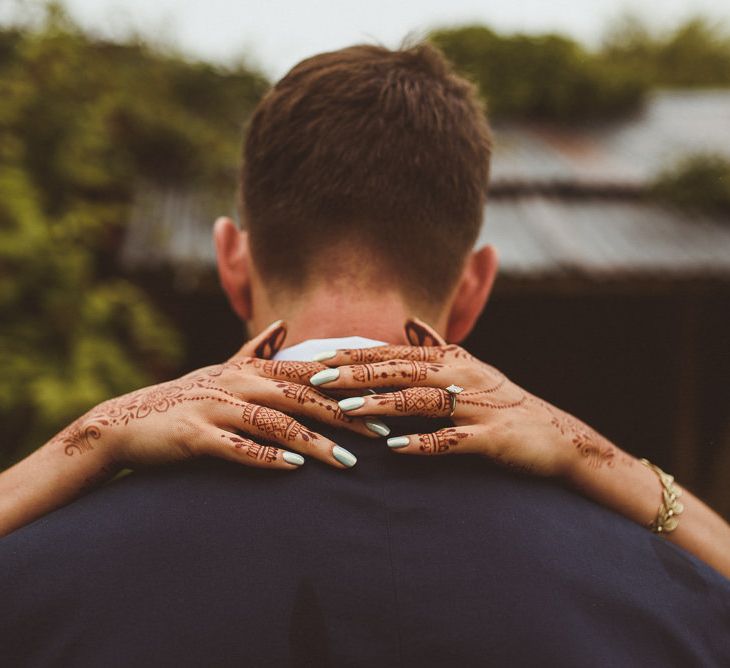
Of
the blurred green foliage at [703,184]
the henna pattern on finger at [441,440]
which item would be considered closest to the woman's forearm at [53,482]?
the henna pattern on finger at [441,440]

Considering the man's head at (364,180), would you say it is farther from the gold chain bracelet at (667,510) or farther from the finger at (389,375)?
the gold chain bracelet at (667,510)

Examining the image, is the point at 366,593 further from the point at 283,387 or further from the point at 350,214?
the point at 350,214

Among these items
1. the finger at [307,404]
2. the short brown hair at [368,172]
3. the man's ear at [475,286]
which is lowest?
the finger at [307,404]

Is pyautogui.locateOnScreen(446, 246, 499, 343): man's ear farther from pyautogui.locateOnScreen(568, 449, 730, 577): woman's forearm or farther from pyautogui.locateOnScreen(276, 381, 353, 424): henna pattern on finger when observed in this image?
pyautogui.locateOnScreen(276, 381, 353, 424): henna pattern on finger

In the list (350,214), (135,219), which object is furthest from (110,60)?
(350,214)

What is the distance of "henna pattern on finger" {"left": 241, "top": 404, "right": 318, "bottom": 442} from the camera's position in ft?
3.89

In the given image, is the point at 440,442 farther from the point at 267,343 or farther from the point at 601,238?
the point at 601,238

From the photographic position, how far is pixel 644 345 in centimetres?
749

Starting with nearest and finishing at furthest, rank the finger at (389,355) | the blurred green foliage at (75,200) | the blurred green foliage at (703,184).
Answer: the finger at (389,355), the blurred green foliage at (75,200), the blurred green foliage at (703,184)

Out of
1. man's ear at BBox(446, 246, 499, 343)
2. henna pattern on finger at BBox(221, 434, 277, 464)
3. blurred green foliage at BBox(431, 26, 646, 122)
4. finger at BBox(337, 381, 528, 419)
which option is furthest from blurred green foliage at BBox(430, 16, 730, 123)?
henna pattern on finger at BBox(221, 434, 277, 464)

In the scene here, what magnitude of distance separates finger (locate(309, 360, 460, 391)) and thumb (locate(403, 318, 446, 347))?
0.29ft

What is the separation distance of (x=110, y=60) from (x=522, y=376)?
5.19 metres

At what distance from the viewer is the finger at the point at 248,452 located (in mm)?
1164

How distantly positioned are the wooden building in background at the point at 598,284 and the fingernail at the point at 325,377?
3.91 metres
